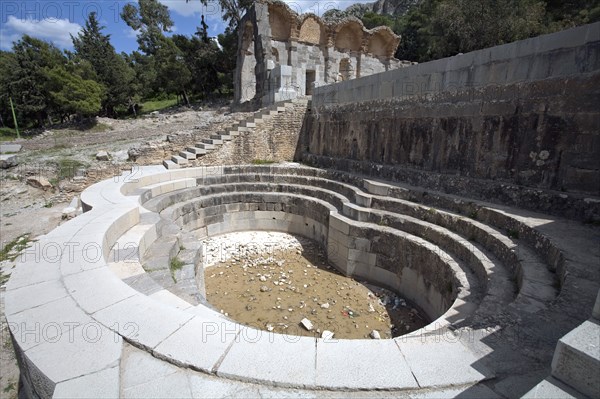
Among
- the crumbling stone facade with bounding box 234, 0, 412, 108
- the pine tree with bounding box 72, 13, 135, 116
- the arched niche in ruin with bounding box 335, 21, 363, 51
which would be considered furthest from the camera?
the pine tree with bounding box 72, 13, 135, 116

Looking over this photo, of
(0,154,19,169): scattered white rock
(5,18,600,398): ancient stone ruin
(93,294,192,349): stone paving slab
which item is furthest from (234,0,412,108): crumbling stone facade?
(93,294,192,349): stone paving slab

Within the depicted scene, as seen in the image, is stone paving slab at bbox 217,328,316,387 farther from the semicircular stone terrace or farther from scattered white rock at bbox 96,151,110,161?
scattered white rock at bbox 96,151,110,161

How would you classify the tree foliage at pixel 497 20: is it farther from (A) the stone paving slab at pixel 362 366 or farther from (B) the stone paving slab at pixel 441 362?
(A) the stone paving slab at pixel 362 366

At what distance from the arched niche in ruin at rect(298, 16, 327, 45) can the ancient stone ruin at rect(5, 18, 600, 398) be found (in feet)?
31.5

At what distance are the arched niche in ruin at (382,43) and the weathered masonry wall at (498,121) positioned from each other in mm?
13847

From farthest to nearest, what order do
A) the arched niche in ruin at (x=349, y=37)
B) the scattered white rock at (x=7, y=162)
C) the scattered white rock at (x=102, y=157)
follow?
the arched niche in ruin at (x=349, y=37), the scattered white rock at (x=102, y=157), the scattered white rock at (x=7, y=162)

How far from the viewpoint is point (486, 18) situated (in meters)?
15.0

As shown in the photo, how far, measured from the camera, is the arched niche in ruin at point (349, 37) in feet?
61.9

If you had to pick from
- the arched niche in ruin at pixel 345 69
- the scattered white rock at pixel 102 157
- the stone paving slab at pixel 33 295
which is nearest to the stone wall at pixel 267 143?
the scattered white rock at pixel 102 157

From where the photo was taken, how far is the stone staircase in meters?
10.1

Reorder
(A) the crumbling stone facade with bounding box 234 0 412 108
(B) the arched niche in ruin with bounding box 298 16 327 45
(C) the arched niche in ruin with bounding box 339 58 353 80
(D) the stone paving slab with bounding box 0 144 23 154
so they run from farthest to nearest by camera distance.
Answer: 1. (C) the arched niche in ruin with bounding box 339 58 353 80
2. (B) the arched niche in ruin with bounding box 298 16 327 45
3. (A) the crumbling stone facade with bounding box 234 0 412 108
4. (D) the stone paving slab with bounding box 0 144 23 154

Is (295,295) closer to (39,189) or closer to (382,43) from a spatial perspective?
(39,189)

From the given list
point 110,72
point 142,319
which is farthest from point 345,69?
point 110,72

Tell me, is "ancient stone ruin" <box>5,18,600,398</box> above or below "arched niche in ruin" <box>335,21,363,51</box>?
below
